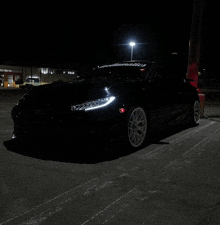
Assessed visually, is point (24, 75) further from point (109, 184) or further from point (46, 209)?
point (46, 209)

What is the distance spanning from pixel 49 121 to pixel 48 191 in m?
1.39

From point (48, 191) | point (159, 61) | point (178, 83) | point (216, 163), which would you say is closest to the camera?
point (48, 191)

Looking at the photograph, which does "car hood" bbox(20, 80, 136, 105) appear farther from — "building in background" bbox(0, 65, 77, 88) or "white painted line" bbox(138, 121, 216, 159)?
"building in background" bbox(0, 65, 77, 88)

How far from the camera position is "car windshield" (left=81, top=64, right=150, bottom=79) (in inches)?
212

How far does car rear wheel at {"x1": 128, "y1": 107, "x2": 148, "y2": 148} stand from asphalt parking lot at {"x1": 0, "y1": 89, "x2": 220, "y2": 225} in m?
0.20

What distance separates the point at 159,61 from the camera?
5984mm

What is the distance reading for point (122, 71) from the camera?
220 inches

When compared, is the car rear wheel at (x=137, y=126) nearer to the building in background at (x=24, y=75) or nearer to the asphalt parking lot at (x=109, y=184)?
the asphalt parking lot at (x=109, y=184)

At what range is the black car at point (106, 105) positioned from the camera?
4000 millimetres

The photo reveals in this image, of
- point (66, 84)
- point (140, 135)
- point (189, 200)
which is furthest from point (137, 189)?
point (66, 84)

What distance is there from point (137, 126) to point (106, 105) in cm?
93

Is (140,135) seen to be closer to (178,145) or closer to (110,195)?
(178,145)

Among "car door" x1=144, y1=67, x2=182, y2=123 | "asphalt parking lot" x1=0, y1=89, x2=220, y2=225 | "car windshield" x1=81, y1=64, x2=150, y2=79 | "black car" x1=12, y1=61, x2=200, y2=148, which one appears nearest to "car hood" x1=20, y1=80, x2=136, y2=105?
"black car" x1=12, y1=61, x2=200, y2=148

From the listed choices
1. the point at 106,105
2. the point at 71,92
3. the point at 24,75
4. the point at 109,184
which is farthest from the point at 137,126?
the point at 24,75
